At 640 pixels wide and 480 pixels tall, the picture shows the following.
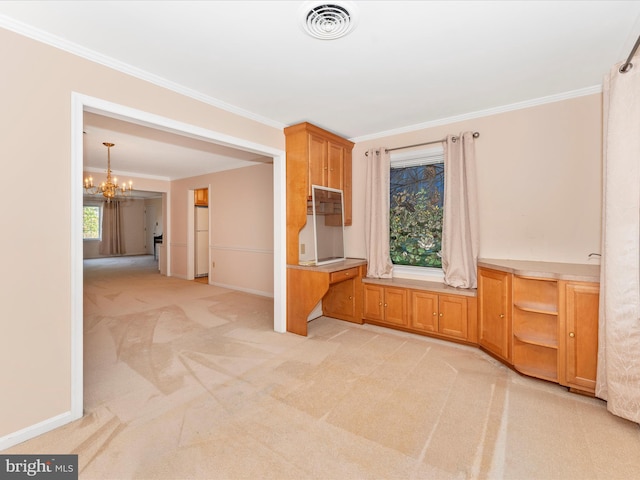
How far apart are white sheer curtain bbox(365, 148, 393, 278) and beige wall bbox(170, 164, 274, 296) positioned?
2170mm

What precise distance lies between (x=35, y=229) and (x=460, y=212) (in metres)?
3.68

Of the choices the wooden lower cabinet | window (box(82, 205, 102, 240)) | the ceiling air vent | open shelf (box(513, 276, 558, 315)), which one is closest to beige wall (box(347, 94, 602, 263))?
open shelf (box(513, 276, 558, 315))

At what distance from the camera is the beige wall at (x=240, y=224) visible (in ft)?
18.3

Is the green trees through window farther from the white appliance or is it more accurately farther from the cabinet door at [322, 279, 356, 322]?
the white appliance

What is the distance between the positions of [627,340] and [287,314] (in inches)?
119

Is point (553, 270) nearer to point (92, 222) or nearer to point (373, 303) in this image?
point (373, 303)

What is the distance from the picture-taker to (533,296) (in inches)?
102

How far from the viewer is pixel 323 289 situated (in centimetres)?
341

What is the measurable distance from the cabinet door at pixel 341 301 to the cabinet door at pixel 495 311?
155cm

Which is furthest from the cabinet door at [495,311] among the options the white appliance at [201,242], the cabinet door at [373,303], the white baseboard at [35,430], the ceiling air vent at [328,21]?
the white appliance at [201,242]

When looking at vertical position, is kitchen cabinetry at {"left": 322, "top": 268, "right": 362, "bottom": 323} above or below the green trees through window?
below

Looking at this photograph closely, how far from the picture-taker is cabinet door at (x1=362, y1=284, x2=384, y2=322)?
3742 millimetres

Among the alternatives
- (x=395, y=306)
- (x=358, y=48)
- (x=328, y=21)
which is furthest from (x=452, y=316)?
(x=328, y=21)

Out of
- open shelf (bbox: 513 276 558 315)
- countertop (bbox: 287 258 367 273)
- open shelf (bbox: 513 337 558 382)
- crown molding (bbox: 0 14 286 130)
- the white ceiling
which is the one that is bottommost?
open shelf (bbox: 513 337 558 382)
